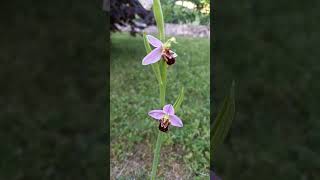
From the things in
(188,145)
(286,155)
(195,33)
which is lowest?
(286,155)

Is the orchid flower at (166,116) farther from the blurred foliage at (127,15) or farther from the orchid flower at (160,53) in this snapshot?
the blurred foliage at (127,15)
